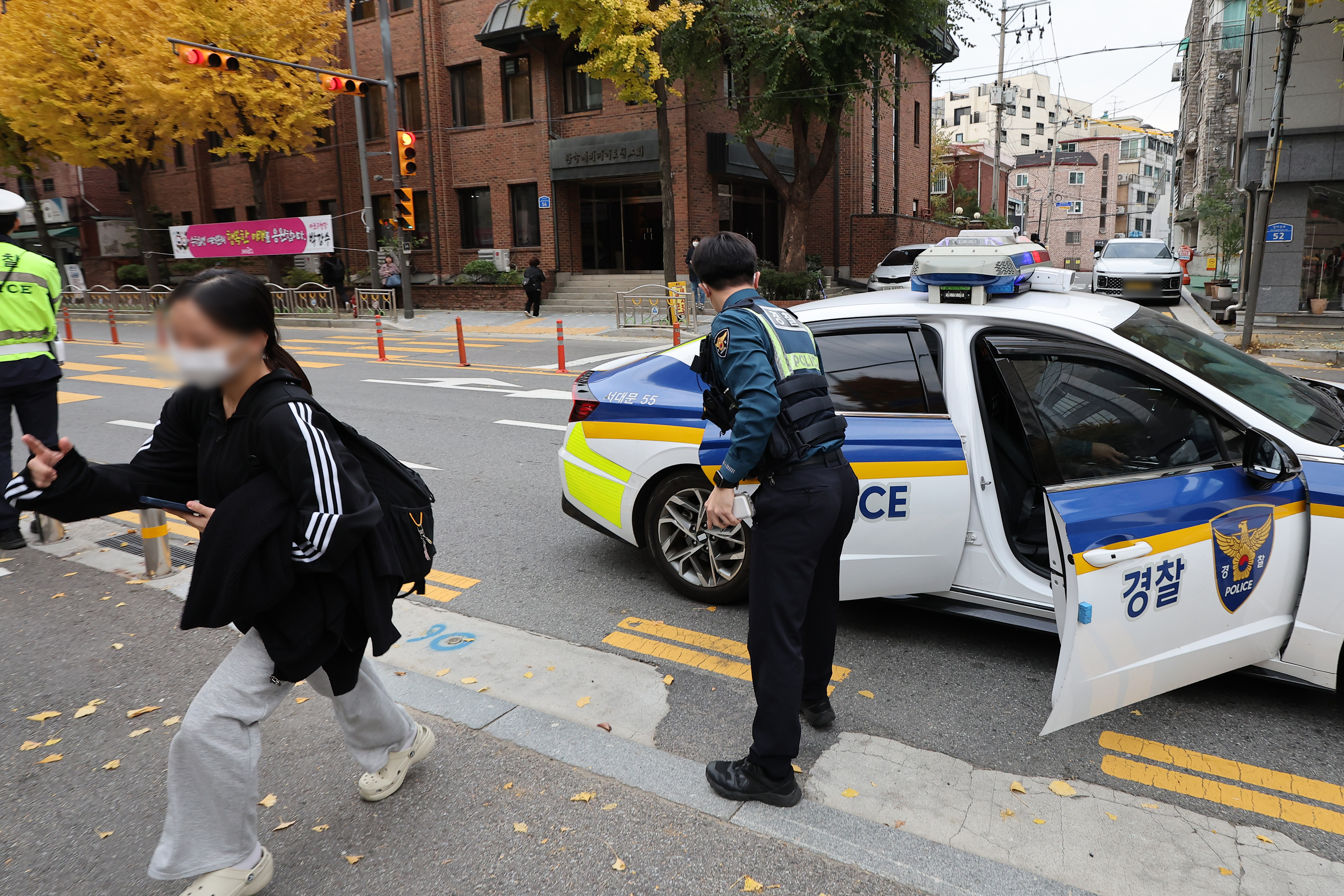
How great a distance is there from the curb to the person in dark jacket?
100 centimetres

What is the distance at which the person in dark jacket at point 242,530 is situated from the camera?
7.35ft

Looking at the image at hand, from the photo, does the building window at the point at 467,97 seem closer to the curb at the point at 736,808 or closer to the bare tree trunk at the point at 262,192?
the bare tree trunk at the point at 262,192

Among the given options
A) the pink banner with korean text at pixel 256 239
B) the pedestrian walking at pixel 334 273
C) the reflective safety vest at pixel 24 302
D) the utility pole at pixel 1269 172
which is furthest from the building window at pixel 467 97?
the reflective safety vest at pixel 24 302

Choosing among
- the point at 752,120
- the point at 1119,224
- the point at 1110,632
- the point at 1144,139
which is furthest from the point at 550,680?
the point at 1144,139

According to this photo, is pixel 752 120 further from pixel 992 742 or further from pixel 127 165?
pixel 127 165

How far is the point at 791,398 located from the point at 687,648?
1774mm

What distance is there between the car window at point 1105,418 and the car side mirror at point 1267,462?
351 mm

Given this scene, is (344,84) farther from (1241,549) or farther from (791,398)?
(1241,549)

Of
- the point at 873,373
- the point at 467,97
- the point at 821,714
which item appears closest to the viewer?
the point at 821,714

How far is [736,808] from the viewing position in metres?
2.97

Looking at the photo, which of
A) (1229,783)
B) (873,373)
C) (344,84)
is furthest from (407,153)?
(1229,783)

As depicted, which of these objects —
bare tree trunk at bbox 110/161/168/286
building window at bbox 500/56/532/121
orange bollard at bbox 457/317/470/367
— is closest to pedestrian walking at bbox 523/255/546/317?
building window at bbox 500/56/532/121

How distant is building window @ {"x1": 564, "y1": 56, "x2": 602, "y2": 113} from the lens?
27312 mm

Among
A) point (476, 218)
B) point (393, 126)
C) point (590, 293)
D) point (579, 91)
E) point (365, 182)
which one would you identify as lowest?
point (590, 293)
